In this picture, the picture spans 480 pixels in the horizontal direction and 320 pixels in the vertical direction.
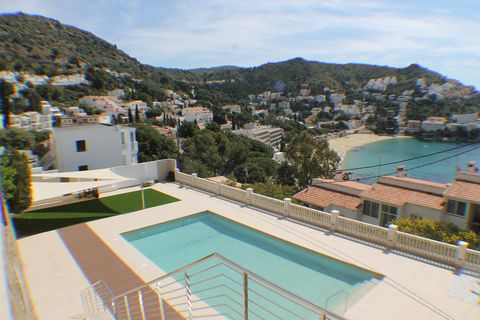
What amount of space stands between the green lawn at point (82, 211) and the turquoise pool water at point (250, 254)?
2.71 metres

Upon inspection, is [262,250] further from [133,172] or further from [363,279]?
[133,172]

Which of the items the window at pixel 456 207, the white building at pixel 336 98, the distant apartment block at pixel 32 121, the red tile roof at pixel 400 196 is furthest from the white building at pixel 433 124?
the distant apartment block at pixel 32 121

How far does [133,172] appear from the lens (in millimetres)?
16719

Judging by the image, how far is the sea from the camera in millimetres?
55219

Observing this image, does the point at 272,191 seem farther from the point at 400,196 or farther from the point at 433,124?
the point at 433,124

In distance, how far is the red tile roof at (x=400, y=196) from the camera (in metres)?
12.6

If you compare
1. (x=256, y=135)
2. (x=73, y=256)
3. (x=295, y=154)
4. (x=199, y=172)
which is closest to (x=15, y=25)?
(x=256, y=135)

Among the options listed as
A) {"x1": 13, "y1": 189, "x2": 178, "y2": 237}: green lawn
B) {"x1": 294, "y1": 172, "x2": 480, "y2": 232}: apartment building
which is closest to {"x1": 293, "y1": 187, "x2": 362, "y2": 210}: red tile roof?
{"x1": 294, "y1": 172, "x2": 480, "y2": 232}: apartment building

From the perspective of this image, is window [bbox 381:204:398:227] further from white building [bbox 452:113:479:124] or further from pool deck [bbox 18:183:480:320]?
white building [bbox 452:113:479:124]

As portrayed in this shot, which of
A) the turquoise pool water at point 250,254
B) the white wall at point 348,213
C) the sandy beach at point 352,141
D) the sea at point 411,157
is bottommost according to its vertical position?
the sea at point 411,157

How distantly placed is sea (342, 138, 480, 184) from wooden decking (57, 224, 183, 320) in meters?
42.6

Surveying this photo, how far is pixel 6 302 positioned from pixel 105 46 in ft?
487

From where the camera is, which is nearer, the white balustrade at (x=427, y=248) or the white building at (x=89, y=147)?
the white balustrade at (x=427, y=248)

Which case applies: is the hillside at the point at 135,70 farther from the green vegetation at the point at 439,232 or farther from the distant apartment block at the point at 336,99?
the green vegetation at the point at 439,232
